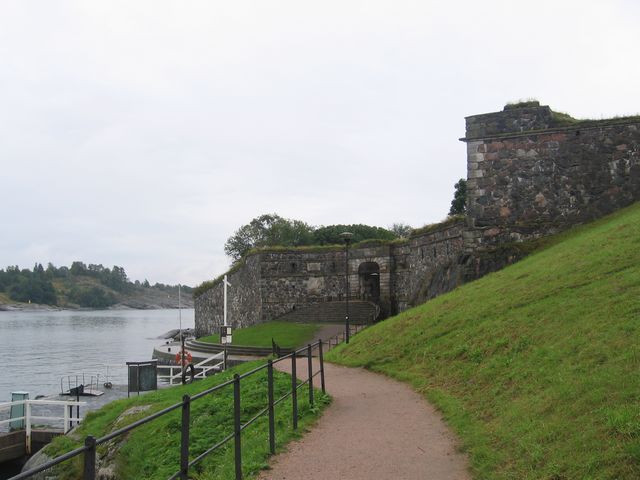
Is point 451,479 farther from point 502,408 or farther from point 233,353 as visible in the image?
point 233,353

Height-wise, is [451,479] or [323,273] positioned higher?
[323,273]

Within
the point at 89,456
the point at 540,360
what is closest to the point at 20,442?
the point at 540,360

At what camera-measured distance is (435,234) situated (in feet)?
88.7

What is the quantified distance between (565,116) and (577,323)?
→ 1426cm

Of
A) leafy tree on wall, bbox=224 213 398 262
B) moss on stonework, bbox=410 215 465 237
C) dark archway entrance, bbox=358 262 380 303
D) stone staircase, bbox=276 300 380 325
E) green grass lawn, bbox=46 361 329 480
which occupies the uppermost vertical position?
leafy tree on wall, bbox=224 213 398 262

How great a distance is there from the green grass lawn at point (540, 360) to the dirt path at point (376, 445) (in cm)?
26

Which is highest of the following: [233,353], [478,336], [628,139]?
[628,139]

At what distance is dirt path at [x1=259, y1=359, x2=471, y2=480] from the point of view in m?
6.12

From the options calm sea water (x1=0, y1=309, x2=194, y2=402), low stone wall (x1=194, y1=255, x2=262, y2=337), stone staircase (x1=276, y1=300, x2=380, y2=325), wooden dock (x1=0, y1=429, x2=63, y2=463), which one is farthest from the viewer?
low stone wall (x1=194, y1=255, x2=262, y2=337)

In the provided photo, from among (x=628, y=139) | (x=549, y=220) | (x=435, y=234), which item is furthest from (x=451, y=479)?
(x=435, y=234)

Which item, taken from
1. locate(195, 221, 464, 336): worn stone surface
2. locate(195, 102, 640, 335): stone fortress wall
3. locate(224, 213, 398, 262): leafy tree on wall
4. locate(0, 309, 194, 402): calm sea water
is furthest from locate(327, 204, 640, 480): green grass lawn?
locate(224, 213, 398, 262): leafy tree on wall

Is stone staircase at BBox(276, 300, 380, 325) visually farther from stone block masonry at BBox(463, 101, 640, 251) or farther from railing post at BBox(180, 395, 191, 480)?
railing post at BBox(180, 395, 191, 480)

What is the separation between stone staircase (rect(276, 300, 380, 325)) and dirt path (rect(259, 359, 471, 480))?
22825mm

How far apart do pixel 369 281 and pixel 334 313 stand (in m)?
3.65
